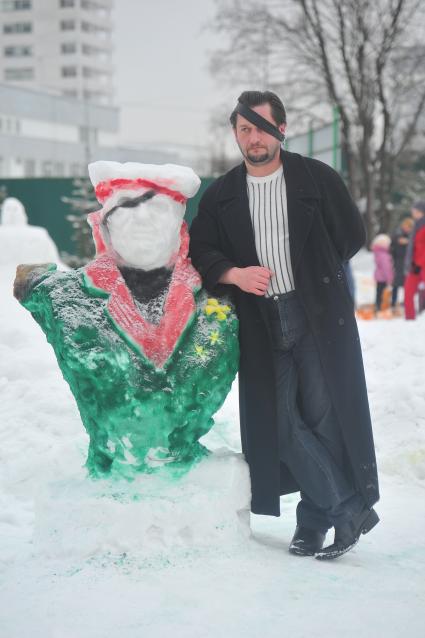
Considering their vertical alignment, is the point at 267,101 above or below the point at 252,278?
above

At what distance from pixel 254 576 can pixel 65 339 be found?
1.04 meters

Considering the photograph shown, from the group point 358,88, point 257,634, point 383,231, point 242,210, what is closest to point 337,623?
point 257,634

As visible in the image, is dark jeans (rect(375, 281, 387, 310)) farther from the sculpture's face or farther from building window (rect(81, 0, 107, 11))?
building window (rect(81, 0, 107, 11))

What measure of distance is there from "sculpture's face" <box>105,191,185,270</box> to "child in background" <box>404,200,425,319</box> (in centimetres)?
675

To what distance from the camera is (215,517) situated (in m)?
2.95

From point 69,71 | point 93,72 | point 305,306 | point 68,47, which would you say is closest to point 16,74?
point 69,71

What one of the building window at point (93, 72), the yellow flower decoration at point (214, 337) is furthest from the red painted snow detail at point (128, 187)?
the building window at point (93, 72)

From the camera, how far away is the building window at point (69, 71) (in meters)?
47.1

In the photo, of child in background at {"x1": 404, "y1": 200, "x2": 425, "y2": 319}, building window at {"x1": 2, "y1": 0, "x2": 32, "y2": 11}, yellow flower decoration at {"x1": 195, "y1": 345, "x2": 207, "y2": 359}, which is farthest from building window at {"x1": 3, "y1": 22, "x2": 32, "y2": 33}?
yellow flower decoration at {"x1": 195, "y1": 345, "x2": 207, "y2": 359}

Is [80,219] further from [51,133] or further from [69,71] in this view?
[69,71]

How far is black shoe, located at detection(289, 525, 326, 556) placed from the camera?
304 centimetres

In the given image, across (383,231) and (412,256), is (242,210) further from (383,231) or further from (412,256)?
(383,231)

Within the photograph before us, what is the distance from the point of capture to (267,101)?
3.02 meters

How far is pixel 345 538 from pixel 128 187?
1521 mm
